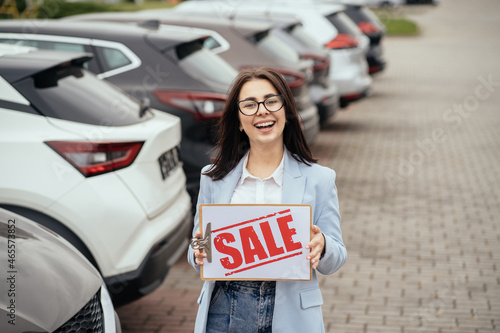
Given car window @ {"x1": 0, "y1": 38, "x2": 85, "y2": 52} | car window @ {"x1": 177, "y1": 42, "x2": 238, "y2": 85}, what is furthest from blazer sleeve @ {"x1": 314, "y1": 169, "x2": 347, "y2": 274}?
car window @ {"x1": 0, "y1": 38, "x2": 85, "y2": 52}

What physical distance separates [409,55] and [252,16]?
15.8 m

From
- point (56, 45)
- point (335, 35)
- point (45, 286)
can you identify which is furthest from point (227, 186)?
point (335, 35)

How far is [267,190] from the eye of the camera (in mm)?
2621

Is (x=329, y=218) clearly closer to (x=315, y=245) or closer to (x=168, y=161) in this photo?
(x=315, y=245)

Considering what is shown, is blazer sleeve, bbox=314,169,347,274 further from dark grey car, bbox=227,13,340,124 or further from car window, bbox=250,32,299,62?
dark grey car, bbox=227,13,340,124

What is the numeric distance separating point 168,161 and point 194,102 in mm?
1456

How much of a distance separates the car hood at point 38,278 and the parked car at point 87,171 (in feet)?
1.15

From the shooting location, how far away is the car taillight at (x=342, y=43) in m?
11.9

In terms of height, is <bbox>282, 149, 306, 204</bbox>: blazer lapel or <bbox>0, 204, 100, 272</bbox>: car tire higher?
<bbox>282, 149, 306, 204</bbox>: blazer lapel

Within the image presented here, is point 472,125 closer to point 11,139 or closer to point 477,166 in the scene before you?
point 477,166

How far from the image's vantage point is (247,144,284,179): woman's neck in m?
2.63

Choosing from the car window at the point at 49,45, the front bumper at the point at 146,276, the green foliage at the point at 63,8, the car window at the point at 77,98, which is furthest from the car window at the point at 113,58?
the green foliage at the point at 63,8

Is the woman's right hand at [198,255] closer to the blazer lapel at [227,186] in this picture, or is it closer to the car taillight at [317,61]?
the blazer lapel at [227,186]

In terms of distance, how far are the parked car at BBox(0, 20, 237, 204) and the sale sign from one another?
3365mm
